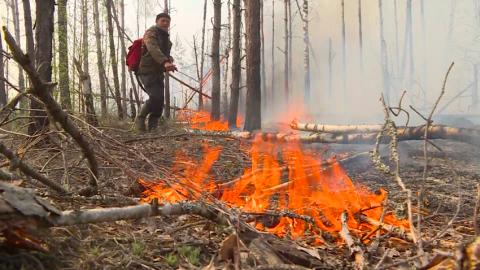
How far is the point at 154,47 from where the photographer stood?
684 centimetres

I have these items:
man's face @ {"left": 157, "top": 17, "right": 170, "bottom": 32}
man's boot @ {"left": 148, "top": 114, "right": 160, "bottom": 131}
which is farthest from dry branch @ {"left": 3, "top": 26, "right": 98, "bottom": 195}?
man's face @ {"left": 157, "top": 17, "right": 170, "bottom": 32}

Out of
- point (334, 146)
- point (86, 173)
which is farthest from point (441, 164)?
point (86, 173)

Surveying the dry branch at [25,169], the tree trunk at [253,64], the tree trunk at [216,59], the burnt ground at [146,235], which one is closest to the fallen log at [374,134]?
the burnt ground at [146,235]

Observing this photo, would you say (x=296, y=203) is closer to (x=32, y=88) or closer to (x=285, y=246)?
(x=285, y=246)

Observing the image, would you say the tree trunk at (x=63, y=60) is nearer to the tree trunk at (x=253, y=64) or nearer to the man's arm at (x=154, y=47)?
the man's arm at (x=154, y=47)

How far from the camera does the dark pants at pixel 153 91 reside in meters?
7.07

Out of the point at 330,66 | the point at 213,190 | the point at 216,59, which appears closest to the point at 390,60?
the point at 330,66

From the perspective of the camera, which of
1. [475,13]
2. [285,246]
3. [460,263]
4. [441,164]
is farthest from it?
[475,13]

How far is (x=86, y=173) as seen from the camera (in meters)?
3.87

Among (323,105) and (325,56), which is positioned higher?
(325,56)

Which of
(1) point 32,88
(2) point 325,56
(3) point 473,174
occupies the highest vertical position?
(2) point 325,56

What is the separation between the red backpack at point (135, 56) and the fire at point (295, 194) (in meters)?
3.22

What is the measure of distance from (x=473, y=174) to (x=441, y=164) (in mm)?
621

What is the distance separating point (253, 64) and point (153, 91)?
289 centimetres
